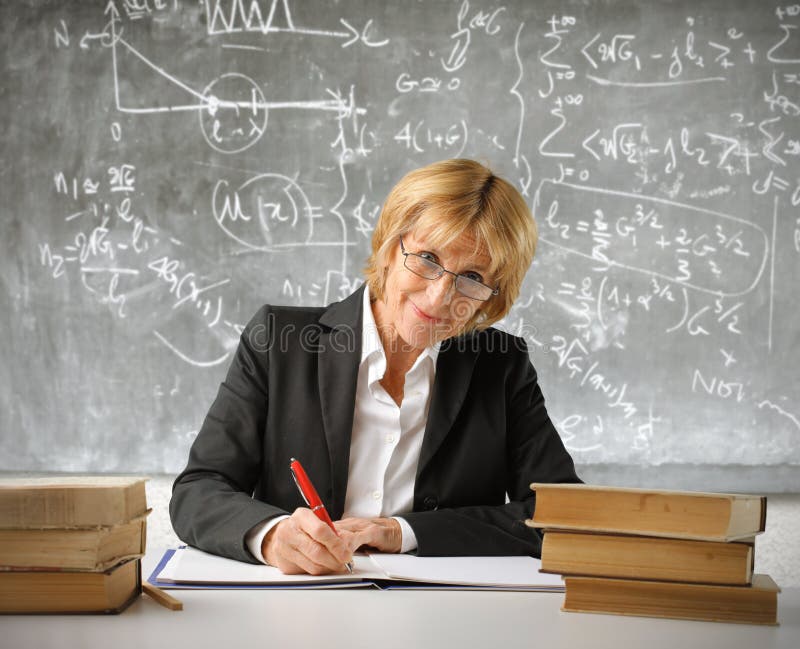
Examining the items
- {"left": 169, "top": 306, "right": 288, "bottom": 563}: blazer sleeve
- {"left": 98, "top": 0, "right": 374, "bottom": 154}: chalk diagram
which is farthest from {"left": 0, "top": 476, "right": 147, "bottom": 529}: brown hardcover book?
{"left": 98, "top": 0, "right": 374, "bottom": 154}: chalk diagram

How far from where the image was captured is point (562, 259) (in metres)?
2.79

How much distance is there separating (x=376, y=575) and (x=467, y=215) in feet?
2.19

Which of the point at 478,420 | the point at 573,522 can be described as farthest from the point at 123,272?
the point at 573,522

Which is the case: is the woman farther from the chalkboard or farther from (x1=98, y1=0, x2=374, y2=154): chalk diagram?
(x1=98, y1=0, x2=374, y2=154): chalk diagram

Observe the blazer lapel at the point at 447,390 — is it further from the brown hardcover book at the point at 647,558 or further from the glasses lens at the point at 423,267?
the brown hardcover book at the point at 647,558

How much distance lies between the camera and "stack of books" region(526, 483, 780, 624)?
0.98 metres

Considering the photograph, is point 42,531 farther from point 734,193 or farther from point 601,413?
point 734,193

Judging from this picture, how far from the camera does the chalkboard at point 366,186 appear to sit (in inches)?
108

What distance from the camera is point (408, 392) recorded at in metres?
1.65

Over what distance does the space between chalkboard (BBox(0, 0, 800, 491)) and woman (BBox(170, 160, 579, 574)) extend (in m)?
1.14

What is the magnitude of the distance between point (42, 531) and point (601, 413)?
210cm

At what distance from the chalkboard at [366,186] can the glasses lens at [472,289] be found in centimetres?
123

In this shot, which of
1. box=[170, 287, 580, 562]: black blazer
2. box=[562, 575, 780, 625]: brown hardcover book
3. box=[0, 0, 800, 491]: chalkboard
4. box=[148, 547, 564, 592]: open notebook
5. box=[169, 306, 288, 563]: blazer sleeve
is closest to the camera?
box=[562, 575, 780, 625]: brown hardcover book

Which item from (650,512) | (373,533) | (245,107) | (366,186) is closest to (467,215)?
(373,533)
